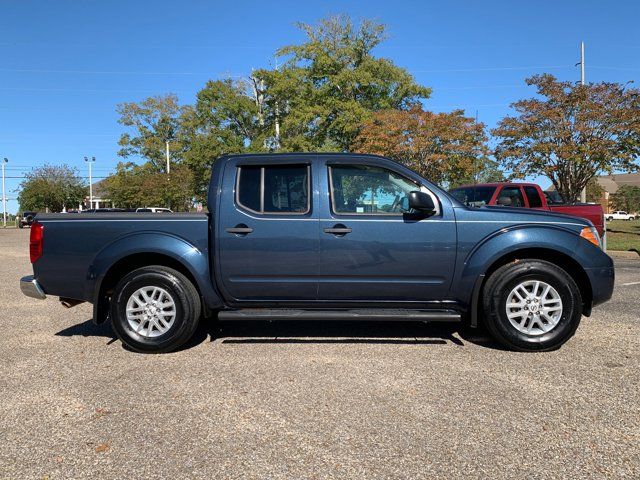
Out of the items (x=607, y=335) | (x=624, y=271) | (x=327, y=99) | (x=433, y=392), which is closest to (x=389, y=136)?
(x=327, y=99)

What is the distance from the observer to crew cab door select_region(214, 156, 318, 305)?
14.9 feet

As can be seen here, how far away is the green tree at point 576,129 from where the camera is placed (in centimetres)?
1953

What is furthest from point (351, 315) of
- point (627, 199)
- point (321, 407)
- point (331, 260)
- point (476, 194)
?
point (627, 199)

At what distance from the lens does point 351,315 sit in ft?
14.6

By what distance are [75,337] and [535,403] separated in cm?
466

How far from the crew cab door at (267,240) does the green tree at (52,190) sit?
224 ft

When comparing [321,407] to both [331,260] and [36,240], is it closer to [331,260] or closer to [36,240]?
[331,260]

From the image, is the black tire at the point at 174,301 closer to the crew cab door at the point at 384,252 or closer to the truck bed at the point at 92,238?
the truck bed at the point at 92,238

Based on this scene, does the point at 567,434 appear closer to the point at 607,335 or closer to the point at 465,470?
the point at 465,470

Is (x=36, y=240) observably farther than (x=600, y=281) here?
Yes

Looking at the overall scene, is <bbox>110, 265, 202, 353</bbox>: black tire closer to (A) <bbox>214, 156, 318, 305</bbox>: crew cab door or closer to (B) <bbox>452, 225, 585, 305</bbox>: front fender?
(A) <bbox>214, 156, 318, 305</bbox>: crew cab door

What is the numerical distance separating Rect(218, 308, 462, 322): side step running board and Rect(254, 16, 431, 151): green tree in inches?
1137

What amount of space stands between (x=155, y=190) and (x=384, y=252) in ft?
137

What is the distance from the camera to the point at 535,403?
11.2 feet
